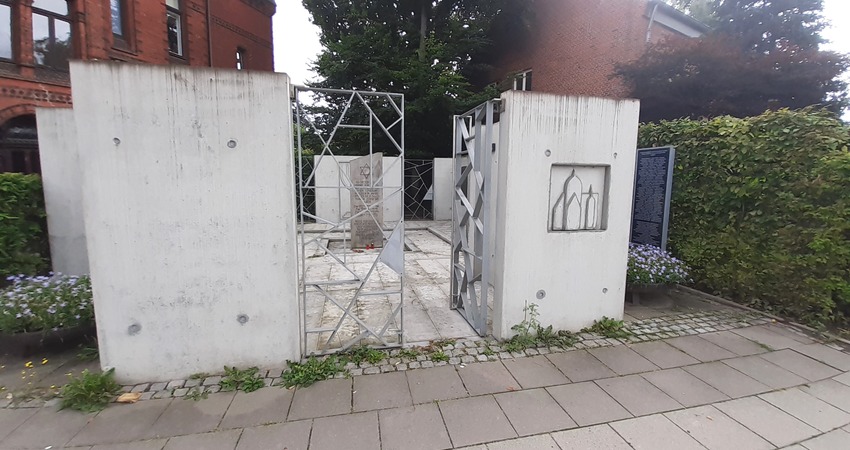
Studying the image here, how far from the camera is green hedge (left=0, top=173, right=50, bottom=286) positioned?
11.9 feet

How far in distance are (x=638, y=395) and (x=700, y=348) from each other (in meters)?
1.26

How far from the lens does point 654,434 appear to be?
233 centimetres

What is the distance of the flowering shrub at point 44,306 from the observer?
3.08m

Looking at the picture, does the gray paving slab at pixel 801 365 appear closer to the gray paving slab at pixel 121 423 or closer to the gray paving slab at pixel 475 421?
the gray paving slab at pixel 475 421

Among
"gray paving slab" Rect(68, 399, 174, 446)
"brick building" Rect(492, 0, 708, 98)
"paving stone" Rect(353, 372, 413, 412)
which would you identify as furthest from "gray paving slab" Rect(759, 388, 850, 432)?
"brick building" Rect(492, 0, 708, 98)

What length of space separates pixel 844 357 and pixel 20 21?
1518cm

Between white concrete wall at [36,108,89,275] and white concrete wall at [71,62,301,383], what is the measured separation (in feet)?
6.56

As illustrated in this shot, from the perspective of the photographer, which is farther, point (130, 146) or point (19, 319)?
point (19, 319)

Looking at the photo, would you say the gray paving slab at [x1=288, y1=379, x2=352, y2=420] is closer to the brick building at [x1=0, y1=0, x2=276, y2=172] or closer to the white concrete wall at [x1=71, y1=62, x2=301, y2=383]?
the white concrete wall at [x1=71, y1=62, x2=301, y2=383]

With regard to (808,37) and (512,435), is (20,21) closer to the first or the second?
(512,435)

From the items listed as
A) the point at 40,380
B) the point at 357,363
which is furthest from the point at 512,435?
the point at 40,380

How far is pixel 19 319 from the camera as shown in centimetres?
308

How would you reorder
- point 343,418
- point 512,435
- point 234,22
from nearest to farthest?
point 512,435 < point 343,418 < point 234,22

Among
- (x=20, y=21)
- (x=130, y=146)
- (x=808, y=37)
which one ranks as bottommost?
(x=130, y=146)
